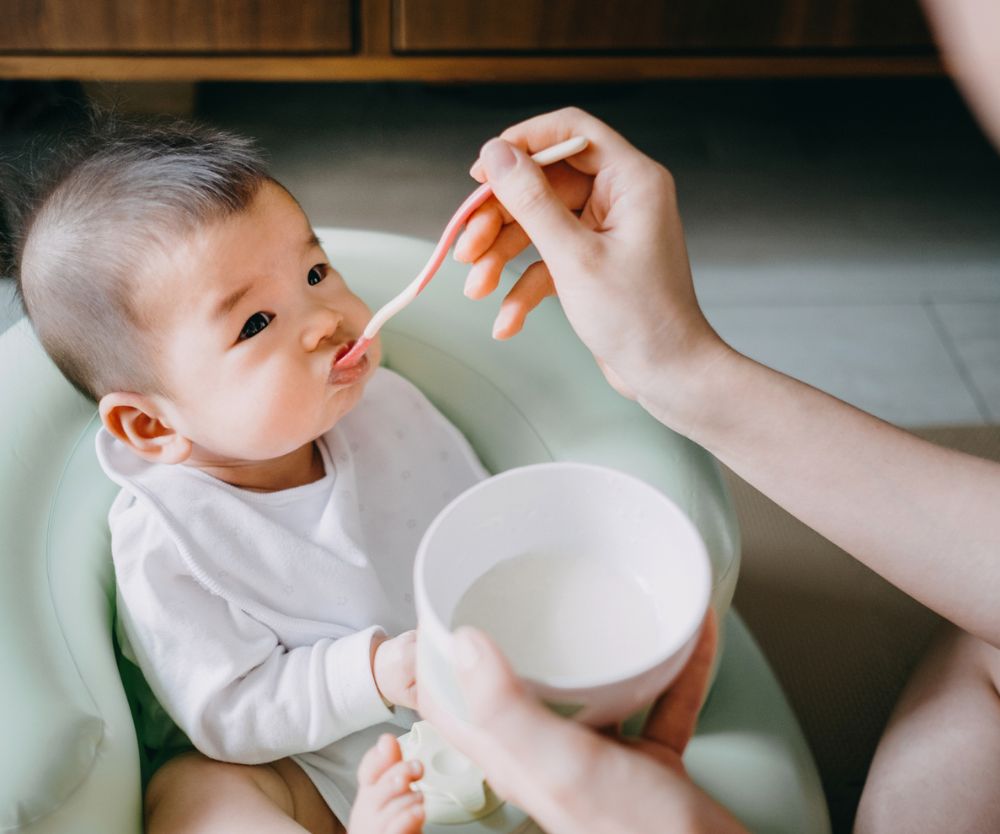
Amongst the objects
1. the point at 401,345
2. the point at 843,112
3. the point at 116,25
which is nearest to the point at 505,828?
the point at 401,345

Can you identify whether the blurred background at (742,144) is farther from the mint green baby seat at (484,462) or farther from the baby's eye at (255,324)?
the baby's eye at (255,324)

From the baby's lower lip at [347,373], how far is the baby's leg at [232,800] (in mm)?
333

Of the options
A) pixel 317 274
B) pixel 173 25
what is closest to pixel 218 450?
pixel 317 274

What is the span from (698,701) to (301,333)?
0.42 meters

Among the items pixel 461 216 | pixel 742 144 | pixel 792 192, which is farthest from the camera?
pixel 742 144

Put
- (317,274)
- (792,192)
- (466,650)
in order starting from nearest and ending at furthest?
(466,650) → (317,274) → (792,192)

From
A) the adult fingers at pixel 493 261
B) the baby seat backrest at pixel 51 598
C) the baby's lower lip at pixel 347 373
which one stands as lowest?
the baby seat backrest at pixel 51 598

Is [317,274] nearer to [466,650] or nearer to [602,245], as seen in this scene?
[602,245]

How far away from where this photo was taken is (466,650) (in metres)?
0.46

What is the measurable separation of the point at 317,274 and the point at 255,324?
0.08m

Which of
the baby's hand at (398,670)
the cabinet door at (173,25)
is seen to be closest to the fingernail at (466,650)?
the baby's hand at (398,670)

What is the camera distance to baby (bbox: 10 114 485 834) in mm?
761

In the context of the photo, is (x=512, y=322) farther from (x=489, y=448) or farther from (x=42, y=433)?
(x=42, y=433)

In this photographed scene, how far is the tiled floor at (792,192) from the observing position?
167 cm
